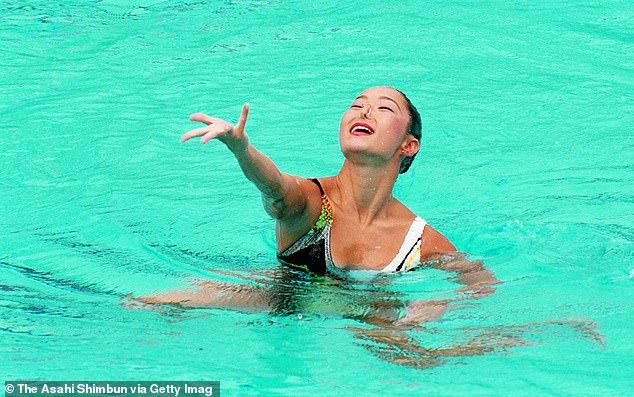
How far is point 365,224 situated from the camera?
4922 mm

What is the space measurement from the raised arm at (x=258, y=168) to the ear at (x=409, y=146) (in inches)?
23.2

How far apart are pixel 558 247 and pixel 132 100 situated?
387 cm

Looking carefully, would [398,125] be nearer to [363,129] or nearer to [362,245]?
[363,129]

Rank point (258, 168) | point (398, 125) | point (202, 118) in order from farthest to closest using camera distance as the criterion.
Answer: point (398, 125) < point (258, 168) < point (202, 118)

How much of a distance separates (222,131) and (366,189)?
1.15m

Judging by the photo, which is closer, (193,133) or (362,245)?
(193,133)

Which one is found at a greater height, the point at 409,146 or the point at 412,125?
the point at 412,125

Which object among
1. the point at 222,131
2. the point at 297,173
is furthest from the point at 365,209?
the point at 297,173

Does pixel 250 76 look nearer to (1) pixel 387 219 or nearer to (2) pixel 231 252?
(2) pixel 231 252

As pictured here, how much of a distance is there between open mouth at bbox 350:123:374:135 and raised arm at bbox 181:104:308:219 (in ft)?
1.17

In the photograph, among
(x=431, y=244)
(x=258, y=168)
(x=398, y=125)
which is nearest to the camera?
(x=258, y=168)

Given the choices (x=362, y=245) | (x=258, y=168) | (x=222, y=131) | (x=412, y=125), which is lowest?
(x=362, y=245)

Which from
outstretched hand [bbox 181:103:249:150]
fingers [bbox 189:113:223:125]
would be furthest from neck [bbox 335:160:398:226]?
fingers [bbox 189:113:223:125]

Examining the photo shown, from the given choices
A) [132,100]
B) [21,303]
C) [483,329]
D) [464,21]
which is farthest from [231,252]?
[464,21]
